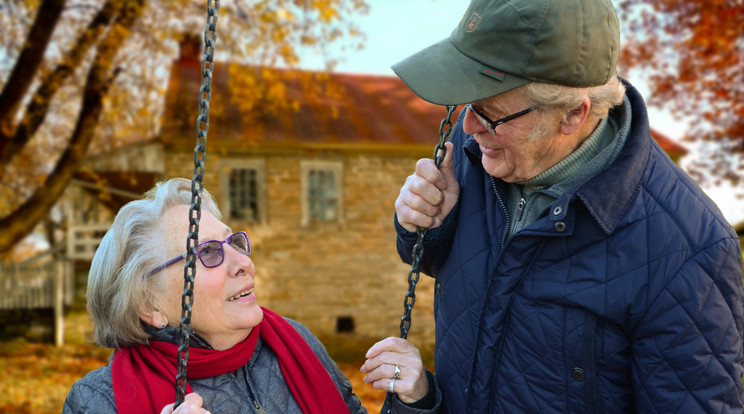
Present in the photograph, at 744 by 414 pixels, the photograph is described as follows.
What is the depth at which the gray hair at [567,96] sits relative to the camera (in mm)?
1664

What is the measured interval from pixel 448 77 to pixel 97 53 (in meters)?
8.23

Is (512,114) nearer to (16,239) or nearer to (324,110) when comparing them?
(16,239)

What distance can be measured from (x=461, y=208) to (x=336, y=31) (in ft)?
26.5

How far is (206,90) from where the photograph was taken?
5.81 feet

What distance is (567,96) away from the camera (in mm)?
1667

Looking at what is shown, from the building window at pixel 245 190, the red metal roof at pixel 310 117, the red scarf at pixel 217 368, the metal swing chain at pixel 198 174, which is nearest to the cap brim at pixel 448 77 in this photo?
the metal swing chain at pixel 198 174

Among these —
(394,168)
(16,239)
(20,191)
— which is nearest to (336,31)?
(394,168)

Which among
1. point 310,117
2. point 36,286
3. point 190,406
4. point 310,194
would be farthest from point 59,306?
point 190,406

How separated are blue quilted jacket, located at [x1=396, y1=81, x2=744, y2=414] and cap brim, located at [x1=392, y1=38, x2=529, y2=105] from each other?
0.37 m

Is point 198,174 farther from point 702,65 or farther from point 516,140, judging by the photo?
point 702,65

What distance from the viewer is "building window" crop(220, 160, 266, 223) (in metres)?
12.7

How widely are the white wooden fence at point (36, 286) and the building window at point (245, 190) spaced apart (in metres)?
4.97

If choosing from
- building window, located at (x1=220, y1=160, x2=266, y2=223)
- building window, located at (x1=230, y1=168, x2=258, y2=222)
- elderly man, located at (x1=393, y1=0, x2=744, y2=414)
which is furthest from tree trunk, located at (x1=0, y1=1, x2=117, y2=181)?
elderly man, located at (x1=393, y1=0, x2=744, y2=414)

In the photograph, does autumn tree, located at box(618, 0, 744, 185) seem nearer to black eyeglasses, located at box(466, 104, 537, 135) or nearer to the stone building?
the stone building
